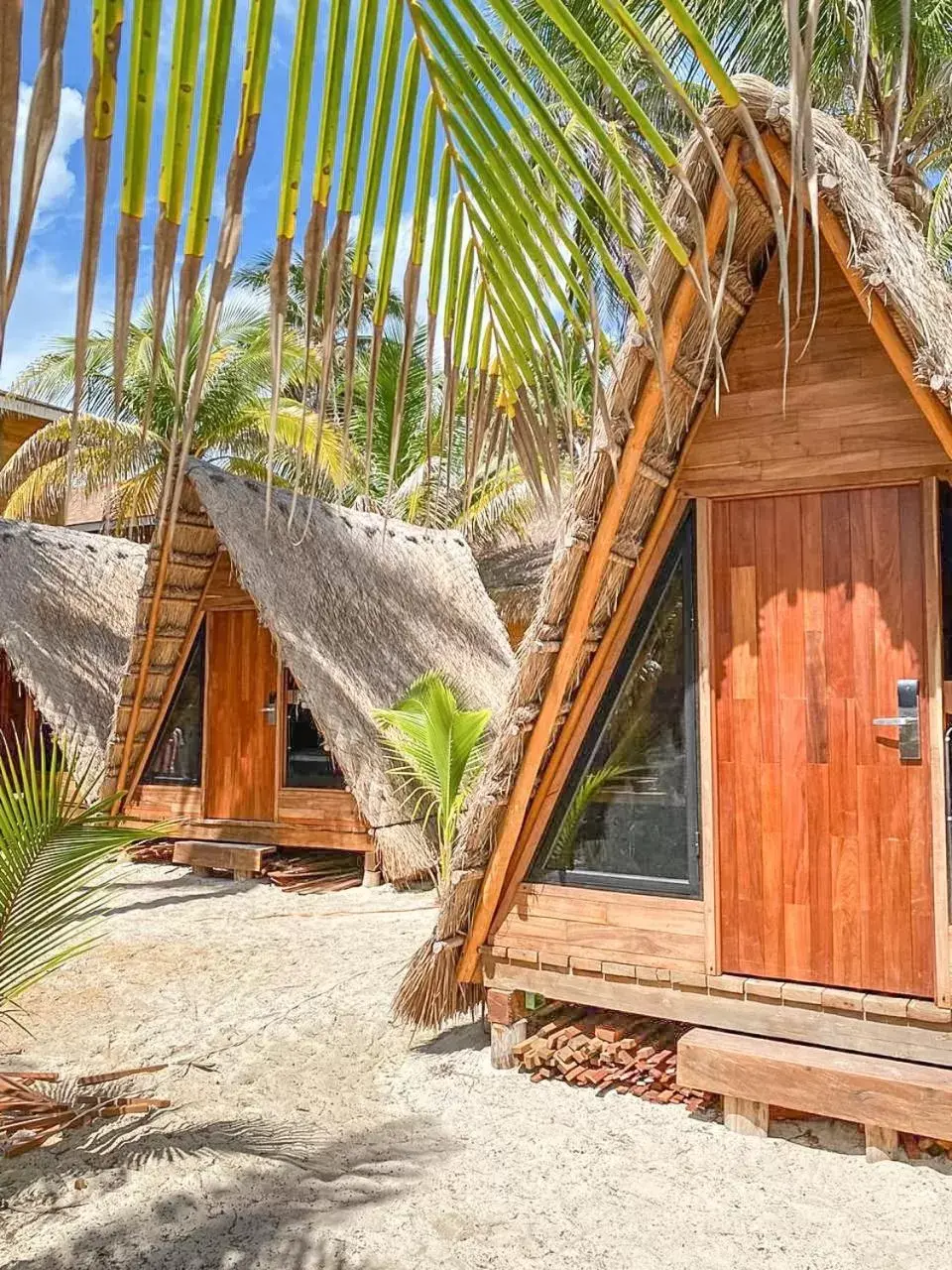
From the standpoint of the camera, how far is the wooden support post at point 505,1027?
4488 mm

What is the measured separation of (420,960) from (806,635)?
210cm

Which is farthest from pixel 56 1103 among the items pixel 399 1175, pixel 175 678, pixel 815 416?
pixel 175 678

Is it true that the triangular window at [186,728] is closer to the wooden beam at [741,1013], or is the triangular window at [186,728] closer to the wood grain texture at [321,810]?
the wood grain texture at [321,810]

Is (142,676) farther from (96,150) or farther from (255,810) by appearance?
(96,150)

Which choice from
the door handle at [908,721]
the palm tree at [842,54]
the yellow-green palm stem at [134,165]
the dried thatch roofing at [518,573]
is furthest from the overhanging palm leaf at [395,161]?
the dried thatch roofing at [518,573]

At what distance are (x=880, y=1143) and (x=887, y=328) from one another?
8.90ft

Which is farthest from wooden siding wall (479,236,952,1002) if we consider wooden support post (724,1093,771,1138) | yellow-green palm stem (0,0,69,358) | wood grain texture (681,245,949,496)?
yellow-green palm stem (0,0,69,358)

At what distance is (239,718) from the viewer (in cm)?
978

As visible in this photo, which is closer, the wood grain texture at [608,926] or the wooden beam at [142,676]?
the wood grain texture at [608,926]

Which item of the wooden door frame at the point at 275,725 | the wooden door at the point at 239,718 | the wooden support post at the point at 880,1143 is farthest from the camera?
the wooden door at the point at 239,718

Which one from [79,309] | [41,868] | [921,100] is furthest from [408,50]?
[921,100]

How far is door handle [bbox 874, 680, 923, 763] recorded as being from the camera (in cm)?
375

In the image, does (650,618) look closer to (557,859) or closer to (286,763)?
(557,859)

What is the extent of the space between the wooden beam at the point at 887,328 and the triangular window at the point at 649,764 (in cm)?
104
